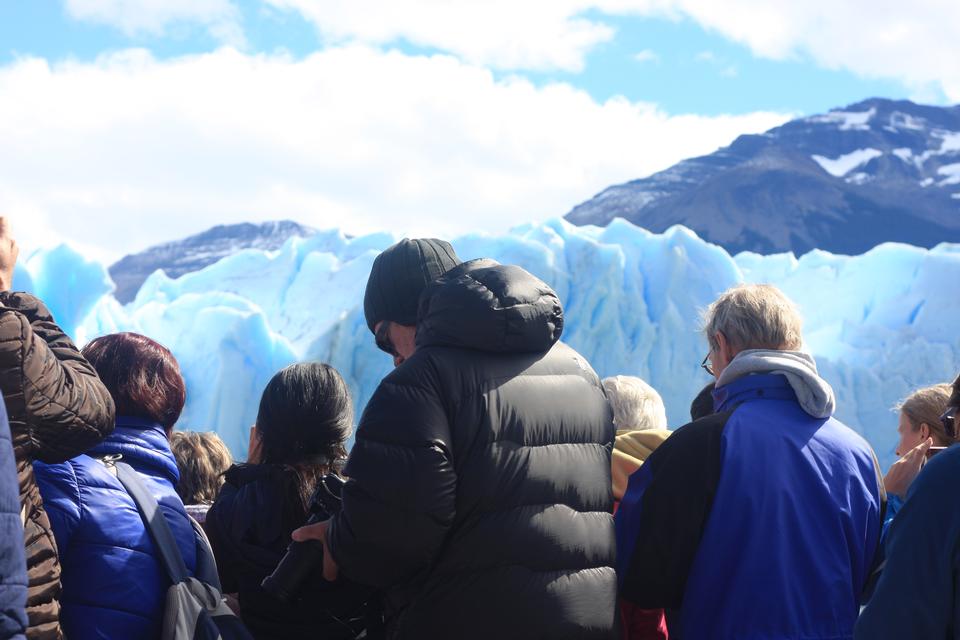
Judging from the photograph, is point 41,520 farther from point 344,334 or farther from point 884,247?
point 884,247

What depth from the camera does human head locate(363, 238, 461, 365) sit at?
88.6 inches

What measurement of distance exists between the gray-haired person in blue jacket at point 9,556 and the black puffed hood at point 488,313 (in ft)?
2.48

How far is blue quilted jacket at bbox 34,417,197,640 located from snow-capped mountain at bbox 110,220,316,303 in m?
31.4

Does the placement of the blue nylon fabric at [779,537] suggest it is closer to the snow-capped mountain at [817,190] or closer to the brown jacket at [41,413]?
the brown jacket at [41,413]

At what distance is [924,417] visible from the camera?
321cm

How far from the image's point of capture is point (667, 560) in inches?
86.8

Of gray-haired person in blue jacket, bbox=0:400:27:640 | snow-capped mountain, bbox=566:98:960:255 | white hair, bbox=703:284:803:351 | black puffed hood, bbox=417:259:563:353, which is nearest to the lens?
gray-haired person in blue jacket, bbox=0:400:27:640

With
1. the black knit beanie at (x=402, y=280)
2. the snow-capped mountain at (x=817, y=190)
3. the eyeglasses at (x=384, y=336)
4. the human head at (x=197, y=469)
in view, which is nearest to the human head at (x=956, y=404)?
the black knit beanie at (x=402, y=280)

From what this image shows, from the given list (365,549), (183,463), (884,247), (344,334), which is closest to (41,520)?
(365,549)

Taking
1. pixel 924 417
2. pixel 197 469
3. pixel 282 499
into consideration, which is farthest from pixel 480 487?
pixel 197 469

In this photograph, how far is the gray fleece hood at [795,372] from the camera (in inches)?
89.5

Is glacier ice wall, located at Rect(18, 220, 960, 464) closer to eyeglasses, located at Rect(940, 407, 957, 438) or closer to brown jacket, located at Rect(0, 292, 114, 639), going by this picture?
eyeglasses, located at Rect(940, 407, 957, 438)

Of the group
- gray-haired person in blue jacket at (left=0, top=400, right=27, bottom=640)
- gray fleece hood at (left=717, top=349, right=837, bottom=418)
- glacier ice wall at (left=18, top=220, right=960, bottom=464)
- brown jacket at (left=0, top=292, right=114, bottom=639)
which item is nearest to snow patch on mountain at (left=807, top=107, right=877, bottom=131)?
glacier ice wall at (left=18, top=220, right=960, bottom=464)

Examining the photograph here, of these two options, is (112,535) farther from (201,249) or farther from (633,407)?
(201,249)
